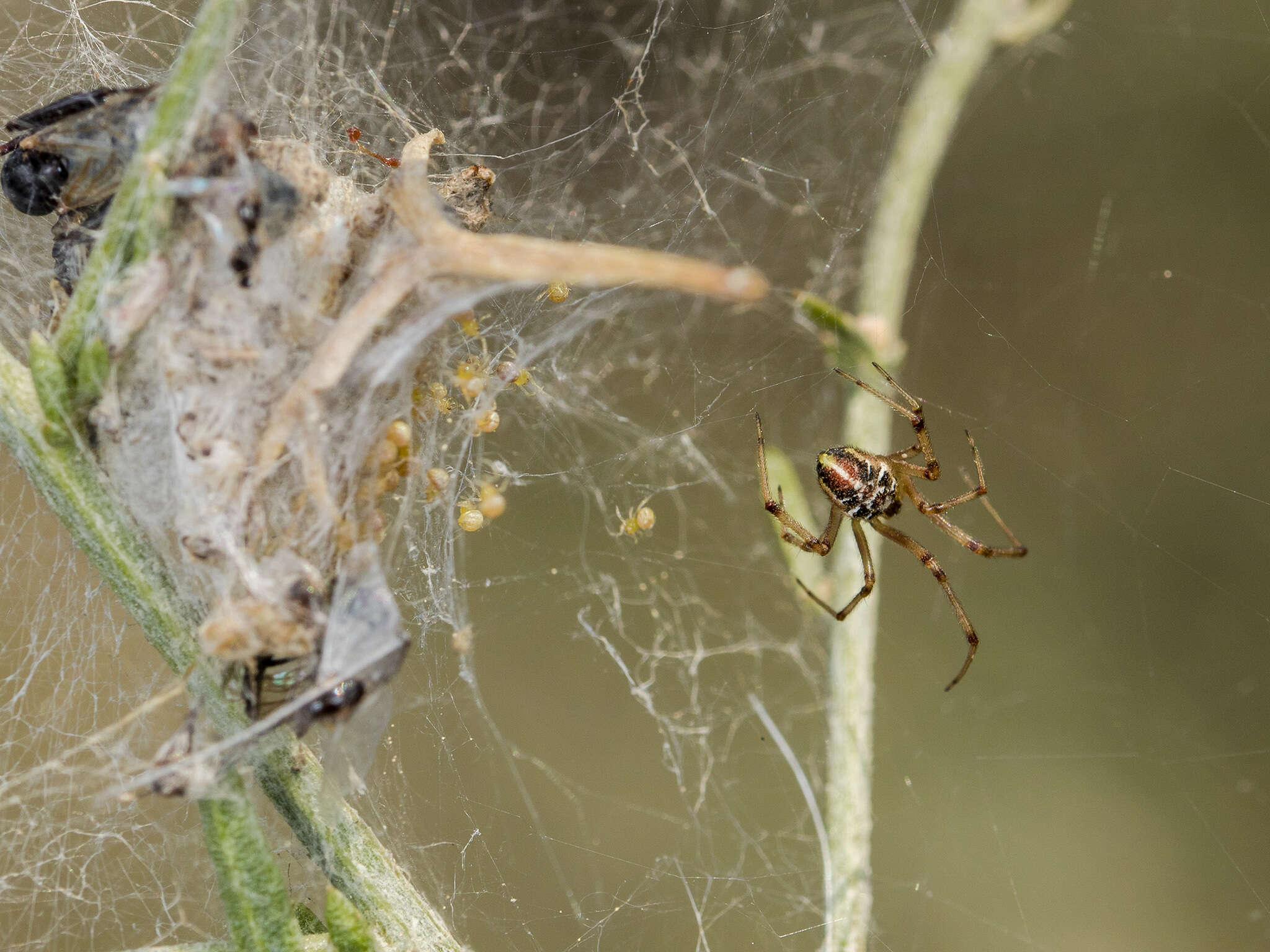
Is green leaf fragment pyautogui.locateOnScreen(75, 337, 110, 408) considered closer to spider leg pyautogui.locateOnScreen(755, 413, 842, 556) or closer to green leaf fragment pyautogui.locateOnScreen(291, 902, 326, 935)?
green leaf fragment pyautogui.locateOnScreen(291, 902, 326, 935)

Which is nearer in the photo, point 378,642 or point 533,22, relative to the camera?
point 378,642

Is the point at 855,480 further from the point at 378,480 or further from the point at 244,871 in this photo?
the point at 244,871

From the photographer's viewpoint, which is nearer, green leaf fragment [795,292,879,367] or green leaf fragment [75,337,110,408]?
green leaf fragment [75,337,110,408]

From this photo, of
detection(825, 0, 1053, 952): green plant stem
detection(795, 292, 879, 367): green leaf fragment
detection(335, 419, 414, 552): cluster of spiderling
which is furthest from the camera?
detection(795, 292, 879, 367): green leaf fragment

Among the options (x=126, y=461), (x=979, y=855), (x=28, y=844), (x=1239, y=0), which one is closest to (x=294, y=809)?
(x=126, y=461)

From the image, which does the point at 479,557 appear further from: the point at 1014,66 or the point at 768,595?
the point at 1014,66

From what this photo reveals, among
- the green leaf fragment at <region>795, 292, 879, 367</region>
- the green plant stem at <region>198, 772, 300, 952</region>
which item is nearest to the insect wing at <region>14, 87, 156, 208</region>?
the green plant stem at <region>198, 772, 300, 952</region>
